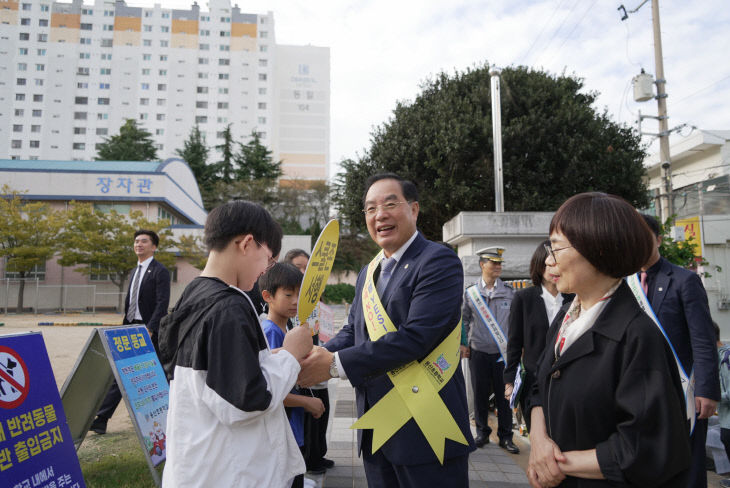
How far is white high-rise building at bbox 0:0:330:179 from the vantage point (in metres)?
58.8

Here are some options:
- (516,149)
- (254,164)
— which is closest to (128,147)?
(254,164)

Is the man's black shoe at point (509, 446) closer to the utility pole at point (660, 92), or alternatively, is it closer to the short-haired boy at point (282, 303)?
the short-haired boy at point (282, 303)

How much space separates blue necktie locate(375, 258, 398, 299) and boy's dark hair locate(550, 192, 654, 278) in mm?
993

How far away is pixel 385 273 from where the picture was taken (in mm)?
2336

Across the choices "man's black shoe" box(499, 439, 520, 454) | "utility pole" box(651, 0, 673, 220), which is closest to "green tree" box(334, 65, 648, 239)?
"utility pole" box(651, 0, 673, 220)

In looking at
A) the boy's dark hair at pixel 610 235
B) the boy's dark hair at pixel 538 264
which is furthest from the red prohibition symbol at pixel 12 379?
the boy's dark hair at pixel 538 264

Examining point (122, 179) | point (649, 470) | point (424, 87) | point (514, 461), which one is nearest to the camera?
point (649, 470)

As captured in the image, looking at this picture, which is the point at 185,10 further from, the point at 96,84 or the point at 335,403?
the point at 335,403

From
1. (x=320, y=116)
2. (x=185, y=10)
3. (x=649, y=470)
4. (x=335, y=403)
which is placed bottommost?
(x=335, y=403)

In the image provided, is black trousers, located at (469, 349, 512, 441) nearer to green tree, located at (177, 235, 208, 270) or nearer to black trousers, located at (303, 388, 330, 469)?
black trousers, located at (303, 388, 330, 469)

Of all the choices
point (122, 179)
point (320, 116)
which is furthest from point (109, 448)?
point (320, 116)

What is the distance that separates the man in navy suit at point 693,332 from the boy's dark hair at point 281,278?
91.1 inches

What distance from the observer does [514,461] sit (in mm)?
4242

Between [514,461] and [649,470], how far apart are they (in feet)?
11.2
